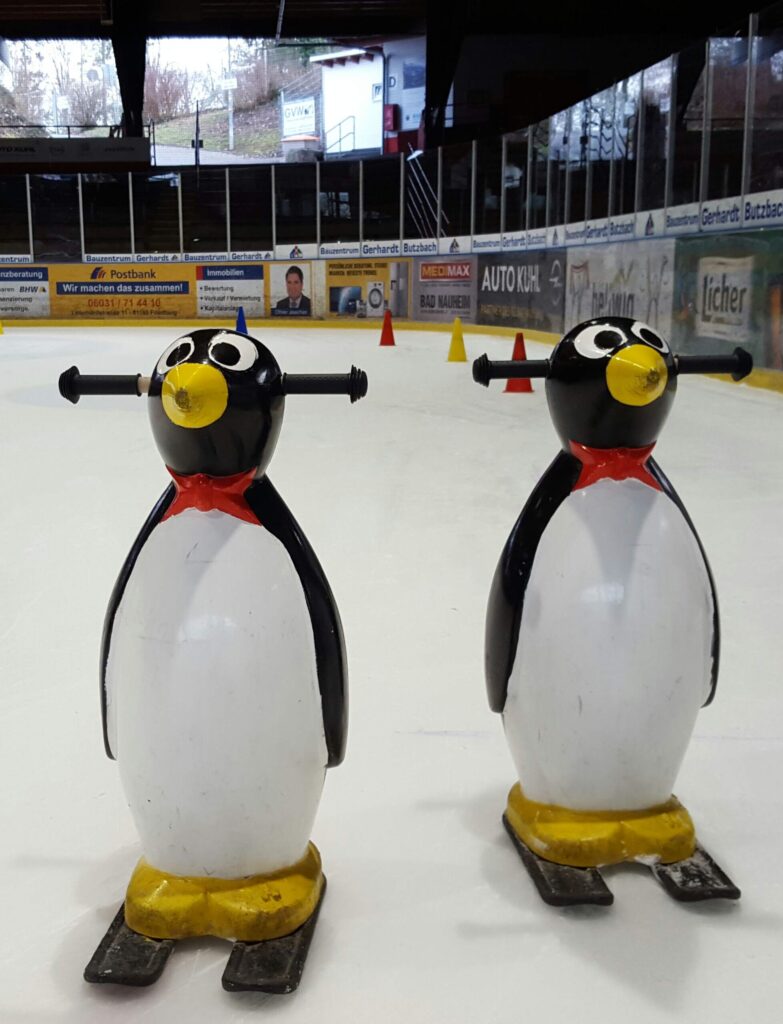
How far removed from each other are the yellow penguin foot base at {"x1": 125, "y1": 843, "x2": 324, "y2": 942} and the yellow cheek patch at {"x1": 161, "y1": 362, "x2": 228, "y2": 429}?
20.9 inches

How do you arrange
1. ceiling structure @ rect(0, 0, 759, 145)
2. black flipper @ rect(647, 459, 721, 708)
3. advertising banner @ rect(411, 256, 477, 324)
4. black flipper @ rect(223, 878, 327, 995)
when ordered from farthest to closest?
ceiling structure @ rect(0, 0, 759, 145) < advertising banner @ rect(411, 256, 477, 324) < black flipper @ rect(647, 459, 721, 708) < black flipper @ rect(223, 878, 327, 995)

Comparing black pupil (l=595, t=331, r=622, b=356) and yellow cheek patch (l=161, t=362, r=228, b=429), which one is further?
black pupil (l=595, t=331, r=622, b=356)

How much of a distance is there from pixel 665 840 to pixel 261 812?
0.51m

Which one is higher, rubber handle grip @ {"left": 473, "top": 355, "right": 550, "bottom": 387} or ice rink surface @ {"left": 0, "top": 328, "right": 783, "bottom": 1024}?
rubber handle grip @ {"left": 473, "top": 355, "right": 550, "bottom": 387}

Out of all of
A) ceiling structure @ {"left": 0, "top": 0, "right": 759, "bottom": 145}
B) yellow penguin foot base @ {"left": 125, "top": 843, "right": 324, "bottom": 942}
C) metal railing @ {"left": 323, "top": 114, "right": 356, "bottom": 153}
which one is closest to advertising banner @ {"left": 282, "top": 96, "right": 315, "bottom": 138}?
metal railing @ {"left": 323, "top": 114, "right": 356, "bottom": 153}

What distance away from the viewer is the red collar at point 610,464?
1249mm

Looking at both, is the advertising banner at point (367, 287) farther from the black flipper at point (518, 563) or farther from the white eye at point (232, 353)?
the white eye at point (232, 353)

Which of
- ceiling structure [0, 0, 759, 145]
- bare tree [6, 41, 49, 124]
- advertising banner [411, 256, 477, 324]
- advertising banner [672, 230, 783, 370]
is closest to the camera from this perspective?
advertising banner [672, 230, 783, 370]

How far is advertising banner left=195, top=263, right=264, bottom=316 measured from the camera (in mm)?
17312

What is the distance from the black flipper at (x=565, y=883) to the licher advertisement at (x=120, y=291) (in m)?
17.3

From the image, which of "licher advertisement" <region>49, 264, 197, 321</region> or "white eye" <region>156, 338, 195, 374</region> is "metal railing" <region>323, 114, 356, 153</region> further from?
"white eye" <region>156, 338, 195, 374</region>

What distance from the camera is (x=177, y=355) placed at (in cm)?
114

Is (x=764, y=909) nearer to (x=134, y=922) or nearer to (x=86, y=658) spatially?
(x=134, y=922)

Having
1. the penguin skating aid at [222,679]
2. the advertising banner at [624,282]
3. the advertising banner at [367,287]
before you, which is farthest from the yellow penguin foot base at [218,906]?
the advertising banner at [367,287]
